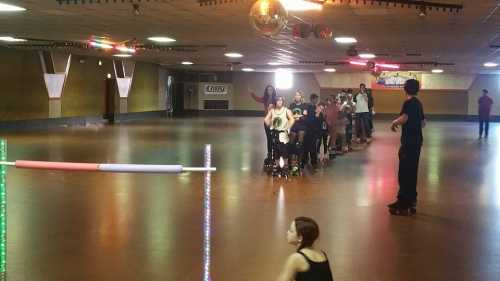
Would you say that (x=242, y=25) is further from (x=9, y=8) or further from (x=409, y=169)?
(x=409, y=169)

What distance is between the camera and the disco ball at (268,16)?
19.4 ft

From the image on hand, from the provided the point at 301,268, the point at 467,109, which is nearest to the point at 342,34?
the point at 301,268

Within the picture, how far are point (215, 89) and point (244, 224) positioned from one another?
33.3 metres

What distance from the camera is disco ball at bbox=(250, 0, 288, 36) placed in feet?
19.4

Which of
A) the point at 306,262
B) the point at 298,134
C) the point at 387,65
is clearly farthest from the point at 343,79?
the point at 306,262

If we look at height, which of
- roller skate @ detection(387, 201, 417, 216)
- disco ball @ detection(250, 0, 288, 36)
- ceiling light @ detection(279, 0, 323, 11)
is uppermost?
ceiling light @ detection(279, 0, 323, 11)

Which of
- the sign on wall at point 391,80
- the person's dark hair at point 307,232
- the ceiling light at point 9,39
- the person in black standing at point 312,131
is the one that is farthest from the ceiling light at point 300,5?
the sign on wall at point 391,80

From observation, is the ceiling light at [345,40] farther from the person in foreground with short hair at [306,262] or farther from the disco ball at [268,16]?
the person in foreground with short hair at [306,262]

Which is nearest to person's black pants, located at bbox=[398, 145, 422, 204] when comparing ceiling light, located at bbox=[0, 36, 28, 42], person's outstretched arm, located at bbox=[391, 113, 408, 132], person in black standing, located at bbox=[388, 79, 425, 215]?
person in black standing, located at bbox=[388, 79, 425, 215]

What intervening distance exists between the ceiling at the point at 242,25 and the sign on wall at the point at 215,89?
19740mm

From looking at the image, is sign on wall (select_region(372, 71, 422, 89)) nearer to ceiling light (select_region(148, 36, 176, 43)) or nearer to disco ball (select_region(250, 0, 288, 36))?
ceiling light (select_region(148, 36, 176, 43))

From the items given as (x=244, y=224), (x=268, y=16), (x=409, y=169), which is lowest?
(x=244, y=224)

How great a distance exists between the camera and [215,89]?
3912cm

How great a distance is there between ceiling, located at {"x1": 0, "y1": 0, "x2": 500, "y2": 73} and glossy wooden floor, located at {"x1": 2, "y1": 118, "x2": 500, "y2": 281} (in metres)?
2.91
